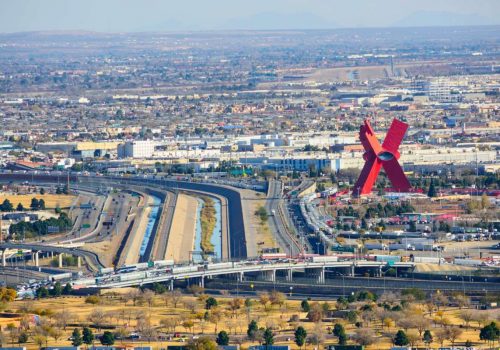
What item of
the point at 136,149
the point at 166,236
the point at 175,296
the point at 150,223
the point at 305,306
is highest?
the point at 136,149

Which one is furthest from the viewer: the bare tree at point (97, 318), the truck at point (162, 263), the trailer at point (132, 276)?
the truck at point (162, 263)

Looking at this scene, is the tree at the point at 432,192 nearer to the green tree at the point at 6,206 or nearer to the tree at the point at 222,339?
the green tree at the point at 6,206

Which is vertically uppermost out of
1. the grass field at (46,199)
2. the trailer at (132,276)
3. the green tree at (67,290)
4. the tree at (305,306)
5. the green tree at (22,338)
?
the grass field at (46,199)

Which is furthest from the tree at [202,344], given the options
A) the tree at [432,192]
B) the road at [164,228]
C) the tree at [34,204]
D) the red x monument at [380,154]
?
the tree at [34,204]

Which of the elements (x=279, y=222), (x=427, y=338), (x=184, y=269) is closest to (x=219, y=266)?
(x=184, y=269)

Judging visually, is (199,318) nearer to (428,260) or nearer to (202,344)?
(202,344)

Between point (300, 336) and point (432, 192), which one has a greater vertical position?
point (432, 192)
